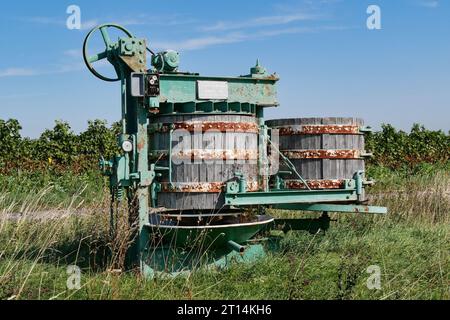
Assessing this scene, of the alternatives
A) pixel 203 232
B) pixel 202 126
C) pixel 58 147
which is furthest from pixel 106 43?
pixel 58 147

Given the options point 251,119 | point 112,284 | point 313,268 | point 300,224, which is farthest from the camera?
point 300,224

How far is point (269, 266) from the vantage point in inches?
256

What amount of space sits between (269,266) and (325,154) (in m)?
1.77

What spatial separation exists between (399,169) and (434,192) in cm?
1025

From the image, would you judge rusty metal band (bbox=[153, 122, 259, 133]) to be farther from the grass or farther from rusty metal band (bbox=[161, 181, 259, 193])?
the grass

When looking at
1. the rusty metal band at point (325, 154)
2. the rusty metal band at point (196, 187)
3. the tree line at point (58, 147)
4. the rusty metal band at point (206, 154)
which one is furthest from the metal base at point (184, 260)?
the tree line at point (58, 147)

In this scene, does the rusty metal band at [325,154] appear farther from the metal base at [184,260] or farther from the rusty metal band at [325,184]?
the metal base at [184,260]

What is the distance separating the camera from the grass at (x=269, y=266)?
5.55 m

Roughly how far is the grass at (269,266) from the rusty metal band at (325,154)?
1068 millimetres

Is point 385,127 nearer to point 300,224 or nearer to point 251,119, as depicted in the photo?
point 300,224

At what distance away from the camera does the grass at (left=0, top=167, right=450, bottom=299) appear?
219 inches

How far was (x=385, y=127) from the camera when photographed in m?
22.6

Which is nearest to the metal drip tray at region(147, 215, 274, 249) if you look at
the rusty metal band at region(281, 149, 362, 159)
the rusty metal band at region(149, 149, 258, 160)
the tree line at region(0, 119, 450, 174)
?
the rusty metal band at region(149, 149, 258, 160)
